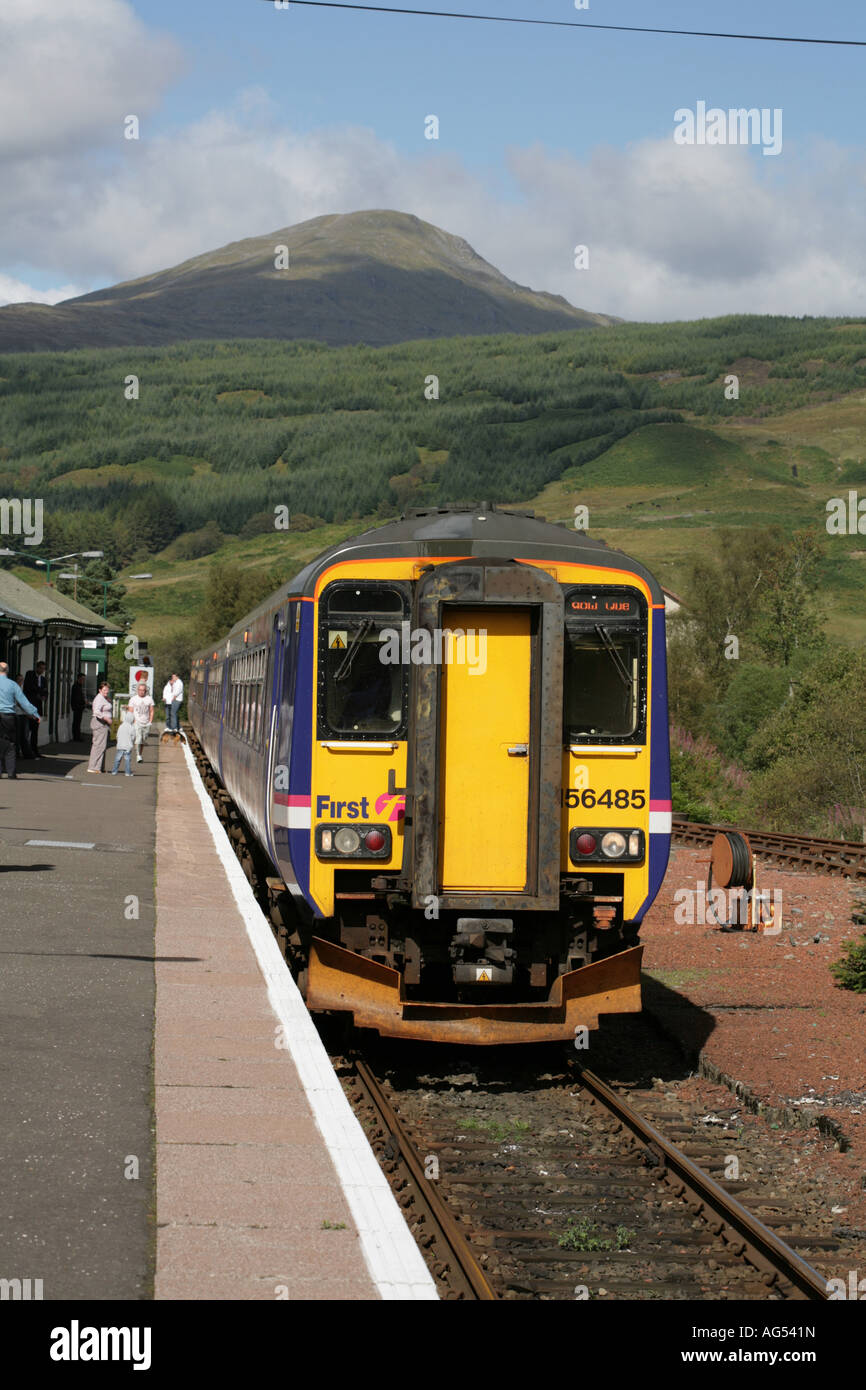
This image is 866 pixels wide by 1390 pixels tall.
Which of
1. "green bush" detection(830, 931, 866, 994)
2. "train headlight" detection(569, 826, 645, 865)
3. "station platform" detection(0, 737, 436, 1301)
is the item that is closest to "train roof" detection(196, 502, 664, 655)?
"train headlight" detection(569, 826, 645, 865)

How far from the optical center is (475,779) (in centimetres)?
907

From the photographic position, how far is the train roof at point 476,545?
932 cm

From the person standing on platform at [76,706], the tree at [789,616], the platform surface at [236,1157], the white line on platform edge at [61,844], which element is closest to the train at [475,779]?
the platform surface at [236,1157]

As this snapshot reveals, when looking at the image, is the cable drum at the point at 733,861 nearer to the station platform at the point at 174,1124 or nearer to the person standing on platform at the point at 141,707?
the station platform at the point at 174,1124

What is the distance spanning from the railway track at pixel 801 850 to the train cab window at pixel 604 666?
1215 centimetres

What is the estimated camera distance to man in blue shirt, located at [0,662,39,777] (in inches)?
748

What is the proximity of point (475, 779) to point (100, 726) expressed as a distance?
21310 millimetres

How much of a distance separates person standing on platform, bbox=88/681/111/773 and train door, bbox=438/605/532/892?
61.1 ft

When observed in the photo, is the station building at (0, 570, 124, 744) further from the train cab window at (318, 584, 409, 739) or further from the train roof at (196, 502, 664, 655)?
the train cab window at (318, 584, 409, 739)

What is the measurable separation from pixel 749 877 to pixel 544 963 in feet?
24.1

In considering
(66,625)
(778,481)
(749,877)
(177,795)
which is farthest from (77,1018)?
(778,481)

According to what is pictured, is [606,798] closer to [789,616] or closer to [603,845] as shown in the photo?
[603,845]
